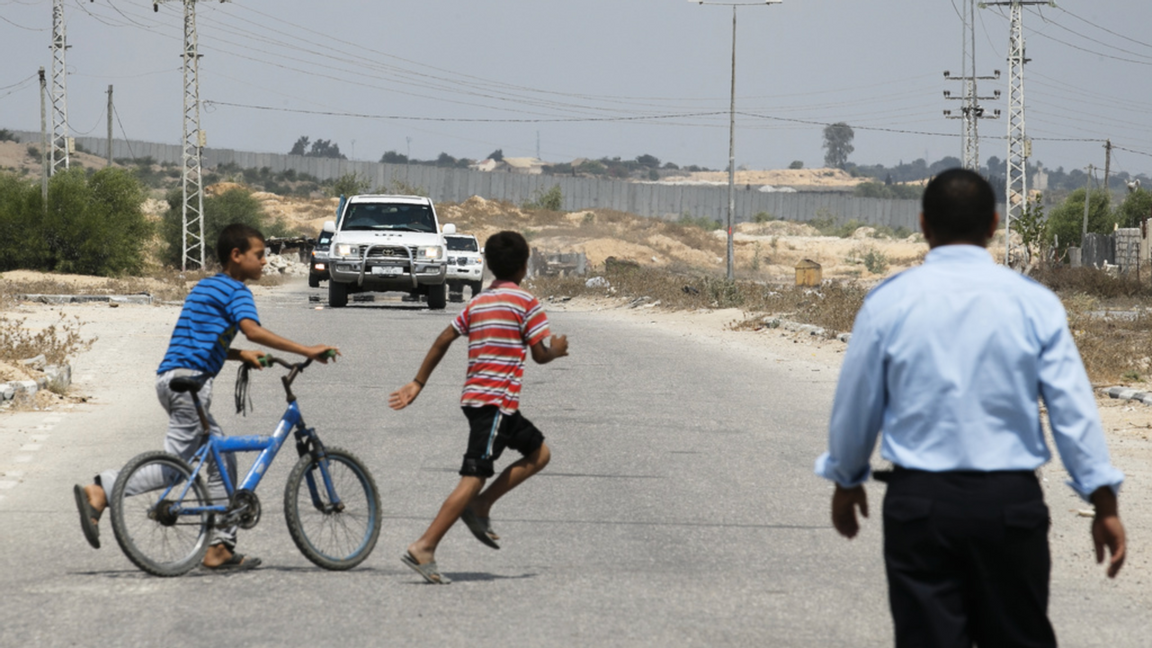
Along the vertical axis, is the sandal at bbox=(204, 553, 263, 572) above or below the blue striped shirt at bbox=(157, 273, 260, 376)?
below

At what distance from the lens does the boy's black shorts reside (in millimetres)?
5969

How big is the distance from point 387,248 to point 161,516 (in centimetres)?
2143

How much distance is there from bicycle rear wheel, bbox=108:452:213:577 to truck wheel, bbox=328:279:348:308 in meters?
22.5

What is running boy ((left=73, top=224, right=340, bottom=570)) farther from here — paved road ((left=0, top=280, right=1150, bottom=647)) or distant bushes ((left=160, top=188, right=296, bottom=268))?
distant bushes ((left=160, top=188, right=296, bottom=268))

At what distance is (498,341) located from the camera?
6000 millimetres

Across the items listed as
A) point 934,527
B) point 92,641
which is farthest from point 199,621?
point 934,527

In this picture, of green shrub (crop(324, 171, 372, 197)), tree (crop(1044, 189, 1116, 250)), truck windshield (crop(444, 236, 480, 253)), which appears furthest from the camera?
green shrub (crop(324, 171, 372, 197))

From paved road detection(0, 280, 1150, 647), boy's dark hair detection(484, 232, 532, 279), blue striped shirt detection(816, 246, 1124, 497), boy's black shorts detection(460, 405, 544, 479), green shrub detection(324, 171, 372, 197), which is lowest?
paved road detection(0, 280, 1150, 647)

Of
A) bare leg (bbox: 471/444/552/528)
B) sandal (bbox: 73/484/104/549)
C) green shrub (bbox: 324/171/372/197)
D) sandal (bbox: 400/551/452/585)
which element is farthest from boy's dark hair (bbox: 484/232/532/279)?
green shrub (bbox: 324/171/372/197)

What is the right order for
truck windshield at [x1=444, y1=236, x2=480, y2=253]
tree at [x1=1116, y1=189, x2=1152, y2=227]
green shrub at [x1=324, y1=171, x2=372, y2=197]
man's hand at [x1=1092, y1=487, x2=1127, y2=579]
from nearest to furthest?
man's hand at [x1=1092, y1=487, x2=1127, y2=579]
truck windshield at [x1=444, y1=236, x2=480, y2=253]
tree at [x1=1116, y1=189, x2=1152, y2=227]
green shrub at [x1=324, y1=171, x2=372, y2=197]

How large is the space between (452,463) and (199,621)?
4.16 meters

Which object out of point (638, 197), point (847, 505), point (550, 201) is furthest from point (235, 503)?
point (638, 197)

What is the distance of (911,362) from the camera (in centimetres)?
328

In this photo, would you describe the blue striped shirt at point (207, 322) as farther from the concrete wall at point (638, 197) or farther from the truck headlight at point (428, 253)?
the concrete wall at point (638, 197)
